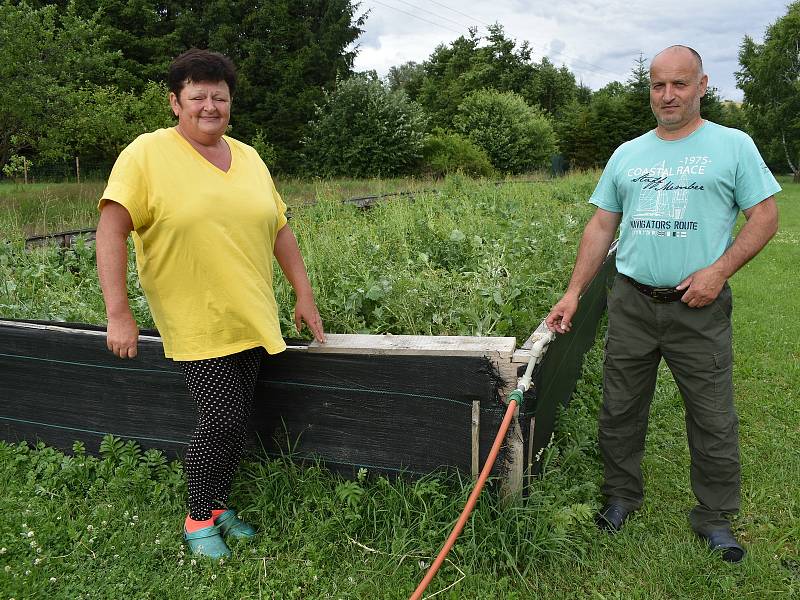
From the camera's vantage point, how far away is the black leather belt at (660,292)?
2.62 m

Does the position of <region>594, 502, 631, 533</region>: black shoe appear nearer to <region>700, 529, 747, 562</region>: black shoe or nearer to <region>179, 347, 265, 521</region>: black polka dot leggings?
<region>700, 529, 747, 562</region>: black shoe

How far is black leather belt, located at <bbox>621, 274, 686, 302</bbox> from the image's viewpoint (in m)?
2.62

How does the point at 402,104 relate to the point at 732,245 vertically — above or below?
above

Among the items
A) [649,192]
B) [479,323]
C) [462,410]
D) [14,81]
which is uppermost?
[14,81]

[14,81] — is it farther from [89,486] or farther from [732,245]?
[732,245]

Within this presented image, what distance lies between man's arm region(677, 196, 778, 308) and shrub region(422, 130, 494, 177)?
2248 cm

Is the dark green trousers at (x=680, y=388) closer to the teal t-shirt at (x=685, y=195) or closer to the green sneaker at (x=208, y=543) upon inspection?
the teal t-shirt at (x=685, y=195)

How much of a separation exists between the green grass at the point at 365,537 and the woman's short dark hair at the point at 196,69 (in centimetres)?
162

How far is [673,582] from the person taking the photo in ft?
8.32

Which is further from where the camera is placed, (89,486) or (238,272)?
(89,486)

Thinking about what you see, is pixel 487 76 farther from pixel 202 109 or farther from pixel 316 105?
pixel 202 109

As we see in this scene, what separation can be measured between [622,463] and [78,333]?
2550 millimetres

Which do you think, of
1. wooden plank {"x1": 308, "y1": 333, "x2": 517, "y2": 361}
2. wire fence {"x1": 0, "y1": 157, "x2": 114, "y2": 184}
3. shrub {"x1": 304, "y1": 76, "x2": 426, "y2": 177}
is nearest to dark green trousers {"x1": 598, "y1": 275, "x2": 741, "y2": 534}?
wooden plank {"x1": 308, "y1": 333, "x2": 517, "y2": 361}

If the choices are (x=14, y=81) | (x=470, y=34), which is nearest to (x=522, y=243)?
(x=14, y=81)
